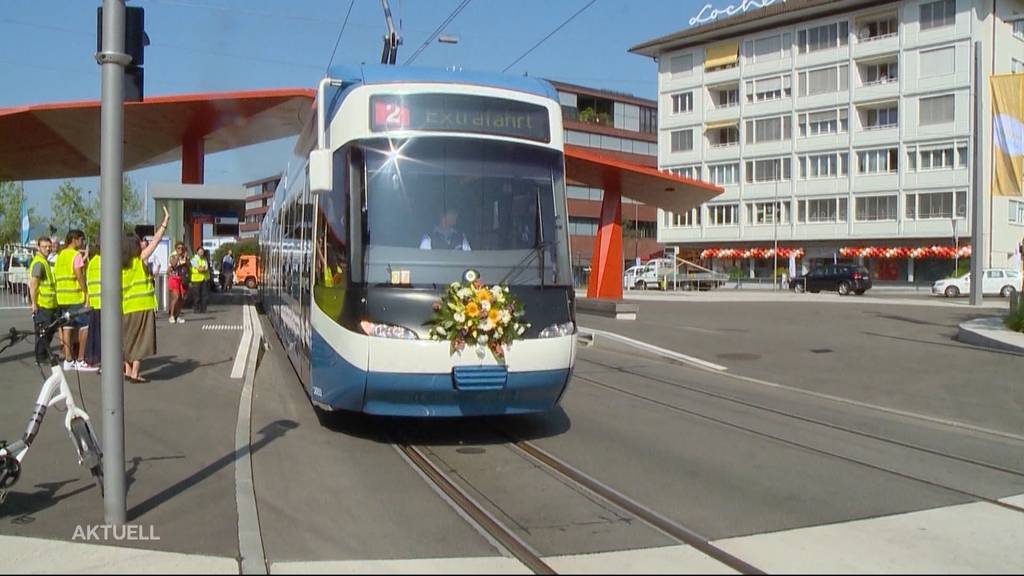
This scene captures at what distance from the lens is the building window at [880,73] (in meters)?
64.7

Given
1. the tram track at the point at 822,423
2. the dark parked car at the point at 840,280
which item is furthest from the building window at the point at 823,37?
the tram track at the point at 822,423

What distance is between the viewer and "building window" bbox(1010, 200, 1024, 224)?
63.6 m

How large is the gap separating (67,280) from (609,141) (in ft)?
270

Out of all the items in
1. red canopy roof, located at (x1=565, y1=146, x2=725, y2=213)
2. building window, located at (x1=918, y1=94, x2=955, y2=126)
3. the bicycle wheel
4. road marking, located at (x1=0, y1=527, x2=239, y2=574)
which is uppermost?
building window, located at (x1=918, y1=94, x2=955, y2=126)

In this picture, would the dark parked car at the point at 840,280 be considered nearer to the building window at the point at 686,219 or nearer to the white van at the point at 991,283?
the white van at the point at 991,283

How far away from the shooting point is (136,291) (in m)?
11.1

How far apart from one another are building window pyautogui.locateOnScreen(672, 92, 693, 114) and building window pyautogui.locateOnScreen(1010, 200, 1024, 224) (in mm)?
25840

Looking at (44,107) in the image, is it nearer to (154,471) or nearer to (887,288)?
(154,471)

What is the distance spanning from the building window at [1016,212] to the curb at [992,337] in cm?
4832

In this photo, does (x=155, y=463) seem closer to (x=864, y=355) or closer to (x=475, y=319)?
(x=475, y=319)

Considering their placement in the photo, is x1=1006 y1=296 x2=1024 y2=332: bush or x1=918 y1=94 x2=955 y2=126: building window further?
x1=918 y1=94 x2=955 y2=126: building window

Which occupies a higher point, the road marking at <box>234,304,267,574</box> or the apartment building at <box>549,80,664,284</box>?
the apartment building at <box>549,80,664,284</box>

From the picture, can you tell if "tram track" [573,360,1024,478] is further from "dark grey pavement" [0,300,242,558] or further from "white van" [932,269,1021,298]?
"white van" [932,269,1021,298]

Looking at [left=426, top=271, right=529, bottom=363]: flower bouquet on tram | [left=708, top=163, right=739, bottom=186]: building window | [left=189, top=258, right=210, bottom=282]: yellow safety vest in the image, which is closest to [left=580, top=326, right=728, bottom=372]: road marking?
[left=426, top=271, right=529, bottom=363]: flower bouquet on tram
